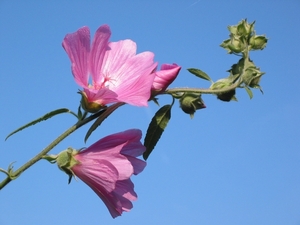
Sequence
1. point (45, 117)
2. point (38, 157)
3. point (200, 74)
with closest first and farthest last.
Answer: point (38, 157)
point (45, 117)
point (200, 74)

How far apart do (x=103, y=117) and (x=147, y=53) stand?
219 millimetres

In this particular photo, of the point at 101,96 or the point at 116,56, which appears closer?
the point at 101,96

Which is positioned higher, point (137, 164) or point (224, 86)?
point (224, 86)

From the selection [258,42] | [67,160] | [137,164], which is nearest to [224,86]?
[258,42]

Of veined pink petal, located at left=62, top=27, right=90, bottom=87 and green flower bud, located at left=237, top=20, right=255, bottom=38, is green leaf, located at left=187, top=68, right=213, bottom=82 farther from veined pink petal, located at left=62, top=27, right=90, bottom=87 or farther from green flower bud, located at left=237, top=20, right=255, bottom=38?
veined pink petal, located at left=62, top=27, right=90, bottom=87

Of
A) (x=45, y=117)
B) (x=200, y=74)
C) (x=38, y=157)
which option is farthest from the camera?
(x=200, y=74)

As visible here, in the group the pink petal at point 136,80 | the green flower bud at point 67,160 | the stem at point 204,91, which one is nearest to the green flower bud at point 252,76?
the stem at point 204,91

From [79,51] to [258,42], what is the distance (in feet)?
1.60

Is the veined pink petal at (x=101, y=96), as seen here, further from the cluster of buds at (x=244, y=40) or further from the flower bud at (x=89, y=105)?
the cluster of buds at (x=244, y=40)

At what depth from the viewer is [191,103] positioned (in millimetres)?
1058

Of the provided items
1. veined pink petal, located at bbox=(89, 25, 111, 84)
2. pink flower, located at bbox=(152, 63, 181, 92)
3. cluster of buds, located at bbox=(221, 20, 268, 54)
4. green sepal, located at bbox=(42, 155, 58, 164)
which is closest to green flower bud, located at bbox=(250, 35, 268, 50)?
cluster of buds, located at bbox=(221, 20, 268, 54)

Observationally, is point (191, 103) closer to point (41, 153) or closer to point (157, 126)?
point (157, 126)

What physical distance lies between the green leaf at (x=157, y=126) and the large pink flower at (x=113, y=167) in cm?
5

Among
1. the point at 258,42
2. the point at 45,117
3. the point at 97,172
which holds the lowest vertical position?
the point at 97,172
